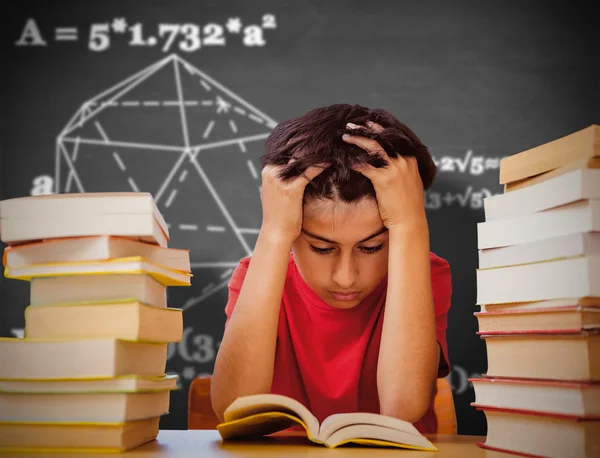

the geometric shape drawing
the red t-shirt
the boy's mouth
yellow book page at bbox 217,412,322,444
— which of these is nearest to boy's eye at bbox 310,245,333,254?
the boy's mouth

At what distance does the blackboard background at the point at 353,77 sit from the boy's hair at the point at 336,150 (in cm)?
Answer: 119

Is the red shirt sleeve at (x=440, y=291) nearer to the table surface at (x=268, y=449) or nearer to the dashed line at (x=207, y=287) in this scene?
the table surface at (x=268, y=449)

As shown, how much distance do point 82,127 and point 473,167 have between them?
61.3 inches

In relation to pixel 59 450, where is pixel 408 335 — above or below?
above

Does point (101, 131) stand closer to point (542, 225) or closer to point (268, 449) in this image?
point (268, 449)

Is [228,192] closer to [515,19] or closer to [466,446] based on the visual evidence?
[515,19]

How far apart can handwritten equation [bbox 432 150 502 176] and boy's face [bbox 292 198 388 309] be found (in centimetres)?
131

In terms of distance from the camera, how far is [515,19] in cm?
250

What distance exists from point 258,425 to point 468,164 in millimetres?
1779

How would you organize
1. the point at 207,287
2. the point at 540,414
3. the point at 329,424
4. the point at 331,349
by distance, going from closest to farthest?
1. the point at 540,414
2. the point at 329,424
3. the point at 331,349
4. the point at 207,287

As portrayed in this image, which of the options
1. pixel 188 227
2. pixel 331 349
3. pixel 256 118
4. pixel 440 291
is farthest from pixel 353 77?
pixel 331 349

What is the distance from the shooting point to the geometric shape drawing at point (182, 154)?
7.85 ft

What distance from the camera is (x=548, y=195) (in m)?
0.79

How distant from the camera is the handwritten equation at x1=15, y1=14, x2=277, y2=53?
8.18 ft
